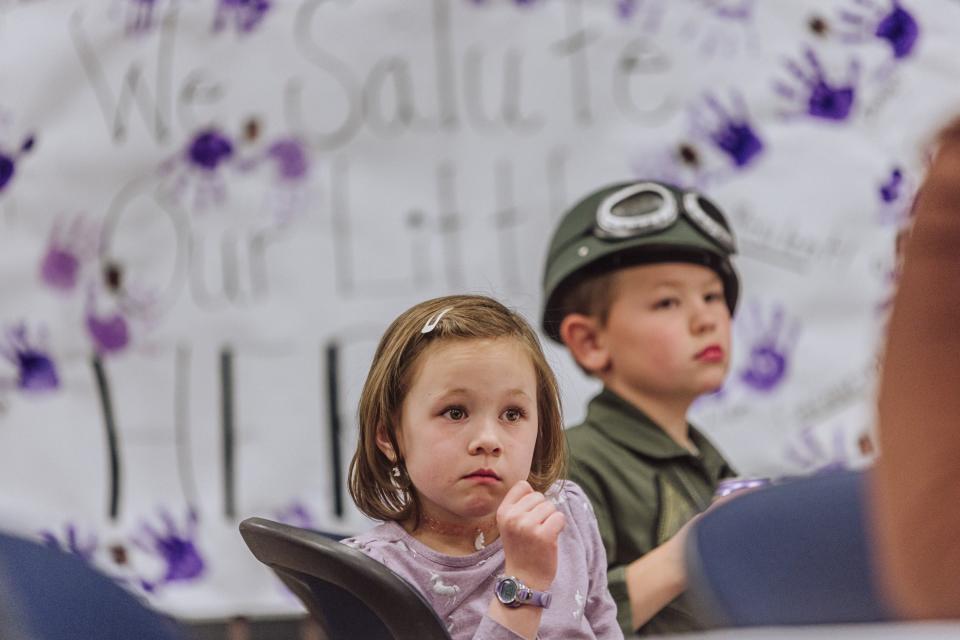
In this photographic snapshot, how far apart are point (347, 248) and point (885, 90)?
0.76 metres

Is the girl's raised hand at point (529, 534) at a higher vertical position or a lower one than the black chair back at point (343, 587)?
higher

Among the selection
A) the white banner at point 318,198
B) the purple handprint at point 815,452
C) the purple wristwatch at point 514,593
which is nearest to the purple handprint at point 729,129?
the white banner at point 318,198

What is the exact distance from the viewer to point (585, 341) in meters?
1.11

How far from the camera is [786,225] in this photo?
72.7 inches

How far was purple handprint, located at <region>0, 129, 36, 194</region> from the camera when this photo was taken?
187 cm

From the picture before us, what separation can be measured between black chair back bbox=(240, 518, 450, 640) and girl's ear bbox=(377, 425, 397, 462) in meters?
0.06

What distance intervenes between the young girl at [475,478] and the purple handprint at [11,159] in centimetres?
116

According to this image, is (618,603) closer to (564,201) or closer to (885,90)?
(564,201)

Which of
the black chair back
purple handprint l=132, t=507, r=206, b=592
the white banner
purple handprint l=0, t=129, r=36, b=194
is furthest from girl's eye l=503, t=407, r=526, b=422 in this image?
purple handprint l=0, t=129, r=36, b=194

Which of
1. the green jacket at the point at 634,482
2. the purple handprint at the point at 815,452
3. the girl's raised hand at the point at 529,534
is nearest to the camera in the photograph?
the girl's raised hand at the point at 529,534

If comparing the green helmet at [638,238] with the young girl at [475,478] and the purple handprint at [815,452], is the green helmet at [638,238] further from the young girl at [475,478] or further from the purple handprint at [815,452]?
the purple handprint at [815,452]

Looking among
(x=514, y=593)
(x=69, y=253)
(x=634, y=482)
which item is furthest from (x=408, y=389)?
(x=69, y=253)

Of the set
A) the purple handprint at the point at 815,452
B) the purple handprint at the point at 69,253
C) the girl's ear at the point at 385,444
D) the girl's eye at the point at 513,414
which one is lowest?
the purple handprint at the point at 815,452

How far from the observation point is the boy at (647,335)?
3.35 ft
